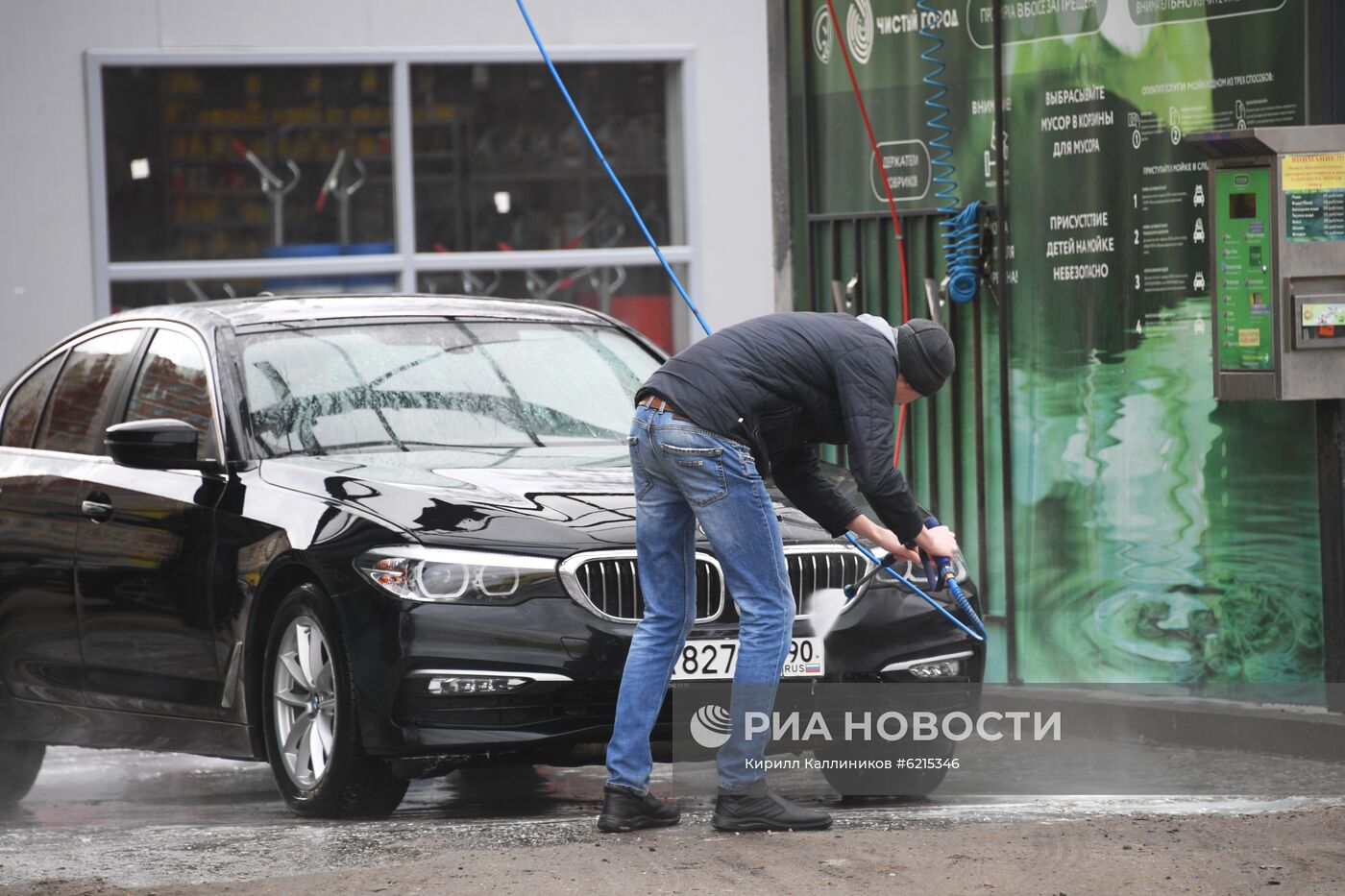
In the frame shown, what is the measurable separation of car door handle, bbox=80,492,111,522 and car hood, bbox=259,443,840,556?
0.80 m

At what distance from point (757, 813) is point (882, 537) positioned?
806 mm

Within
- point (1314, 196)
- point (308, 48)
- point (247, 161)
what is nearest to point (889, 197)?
point (1314, 196)

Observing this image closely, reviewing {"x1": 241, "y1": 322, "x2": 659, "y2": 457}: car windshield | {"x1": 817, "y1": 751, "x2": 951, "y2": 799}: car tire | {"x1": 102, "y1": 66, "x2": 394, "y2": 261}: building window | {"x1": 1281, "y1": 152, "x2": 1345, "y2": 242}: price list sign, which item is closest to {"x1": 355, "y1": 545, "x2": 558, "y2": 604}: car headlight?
{"x1": 241, "y1": 322, "x2": 659, "y2": 457}: car windshield

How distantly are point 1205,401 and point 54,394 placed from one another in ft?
14.0

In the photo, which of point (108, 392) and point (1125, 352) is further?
point (1125, 352)

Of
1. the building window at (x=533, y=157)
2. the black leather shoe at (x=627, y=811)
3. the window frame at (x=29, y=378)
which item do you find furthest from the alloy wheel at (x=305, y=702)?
the building window at (x=533, y=157)

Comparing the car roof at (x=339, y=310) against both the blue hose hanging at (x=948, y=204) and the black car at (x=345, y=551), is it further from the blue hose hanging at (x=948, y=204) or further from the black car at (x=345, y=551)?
the blue hose hanging at (x=948, y=204)

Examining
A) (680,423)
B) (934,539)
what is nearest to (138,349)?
(680,423)

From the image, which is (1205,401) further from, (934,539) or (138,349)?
(138,349)

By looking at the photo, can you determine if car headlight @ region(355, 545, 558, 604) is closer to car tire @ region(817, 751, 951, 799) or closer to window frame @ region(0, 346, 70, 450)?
car tire @ region(817, 751, 951, 799)

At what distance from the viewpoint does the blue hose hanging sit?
30.9 ft

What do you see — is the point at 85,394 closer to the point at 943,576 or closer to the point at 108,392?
the point at 108,392

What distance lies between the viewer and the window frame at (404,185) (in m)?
13.2

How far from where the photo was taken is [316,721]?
6492 millimetres
